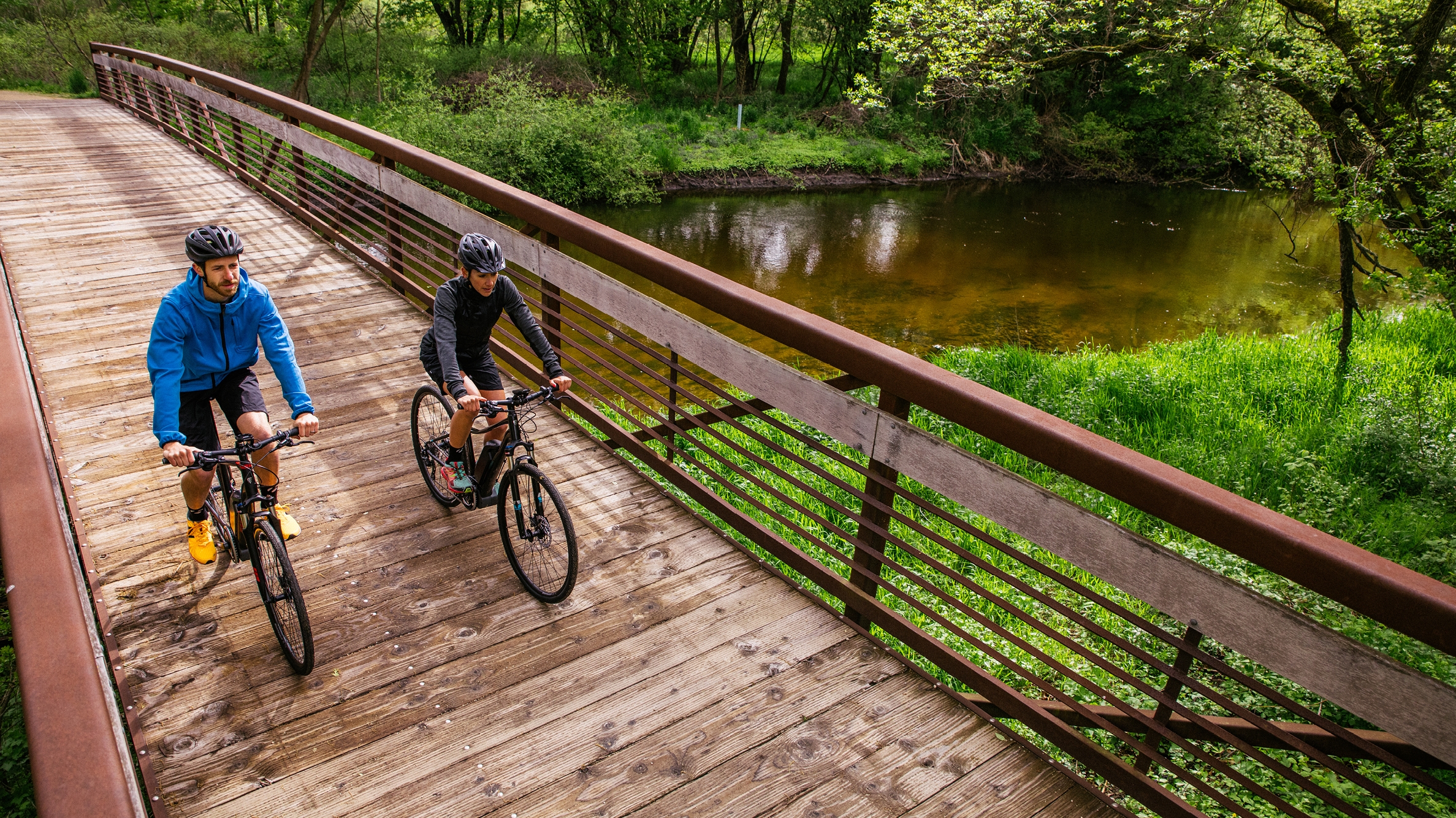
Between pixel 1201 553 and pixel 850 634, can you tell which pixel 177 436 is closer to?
pixel 850 634

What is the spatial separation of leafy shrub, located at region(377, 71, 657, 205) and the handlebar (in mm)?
18986

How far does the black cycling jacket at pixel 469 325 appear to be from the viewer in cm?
371

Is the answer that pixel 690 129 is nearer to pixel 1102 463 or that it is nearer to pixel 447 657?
pixel 447 657

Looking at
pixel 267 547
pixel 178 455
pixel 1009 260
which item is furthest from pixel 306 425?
pixel 1009 260

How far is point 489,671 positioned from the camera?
3.31 metres

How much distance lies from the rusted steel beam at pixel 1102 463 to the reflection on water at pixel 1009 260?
10.00 meters

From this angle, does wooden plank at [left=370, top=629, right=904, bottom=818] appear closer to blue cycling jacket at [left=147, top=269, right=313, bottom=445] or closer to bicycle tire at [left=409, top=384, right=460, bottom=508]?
blue cycling jacket at [left=147, top=269, right=313, bottom=445]

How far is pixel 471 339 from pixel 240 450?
115cm

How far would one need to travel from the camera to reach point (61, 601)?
1.77 m

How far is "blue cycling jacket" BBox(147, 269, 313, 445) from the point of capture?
10.7 ft

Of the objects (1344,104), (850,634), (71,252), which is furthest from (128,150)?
(1344,104)

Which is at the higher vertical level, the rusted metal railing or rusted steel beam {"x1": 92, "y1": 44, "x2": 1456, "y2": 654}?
rusted steel beam {"x1": 92, "y1": 44, "x2": 1456, "y2": 654}

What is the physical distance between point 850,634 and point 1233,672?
1561mm

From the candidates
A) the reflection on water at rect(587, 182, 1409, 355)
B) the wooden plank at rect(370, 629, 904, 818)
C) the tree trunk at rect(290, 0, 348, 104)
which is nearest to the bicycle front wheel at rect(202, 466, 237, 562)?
the wooden plank at rect(370, 629, 904, 818)
